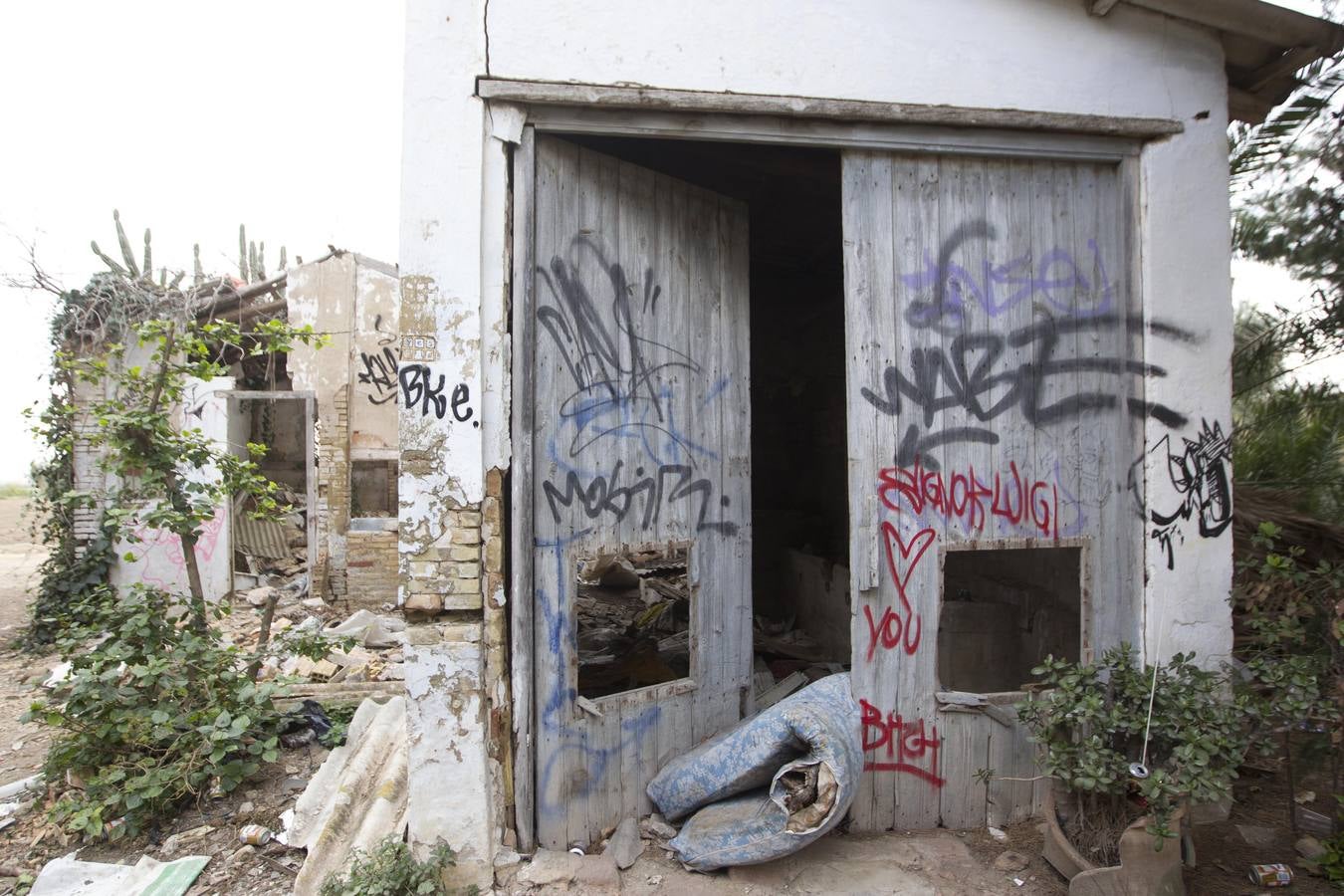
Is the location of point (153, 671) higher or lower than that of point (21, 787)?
higher

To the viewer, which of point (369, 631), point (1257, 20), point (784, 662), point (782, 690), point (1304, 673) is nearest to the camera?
point (1304, 673)

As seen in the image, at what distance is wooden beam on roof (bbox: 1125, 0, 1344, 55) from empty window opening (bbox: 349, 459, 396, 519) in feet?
30.9

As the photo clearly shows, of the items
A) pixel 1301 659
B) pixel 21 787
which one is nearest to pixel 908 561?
pixel 1301 659

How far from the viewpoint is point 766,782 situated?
11.3 feet

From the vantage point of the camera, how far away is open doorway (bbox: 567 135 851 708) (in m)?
5.20

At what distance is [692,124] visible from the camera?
3529 mm

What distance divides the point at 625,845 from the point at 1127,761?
235 cm

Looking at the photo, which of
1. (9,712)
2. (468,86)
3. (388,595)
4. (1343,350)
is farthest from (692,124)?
(388,595)

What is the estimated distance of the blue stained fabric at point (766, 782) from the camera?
314 cm

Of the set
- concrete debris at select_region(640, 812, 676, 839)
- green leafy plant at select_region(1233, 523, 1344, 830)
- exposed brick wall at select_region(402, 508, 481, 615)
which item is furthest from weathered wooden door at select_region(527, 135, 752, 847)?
green leafy plant at select_region(1233, 523, 1344, 830)

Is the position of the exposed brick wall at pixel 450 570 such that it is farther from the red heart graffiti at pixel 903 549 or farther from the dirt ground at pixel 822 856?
the red heart graffiti at pixel 903 549

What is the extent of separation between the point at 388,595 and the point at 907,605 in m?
7.80

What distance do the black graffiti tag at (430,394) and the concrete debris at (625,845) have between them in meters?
2.19

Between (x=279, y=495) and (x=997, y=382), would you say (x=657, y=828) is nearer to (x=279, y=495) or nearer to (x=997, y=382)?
(x=997, y=382)
